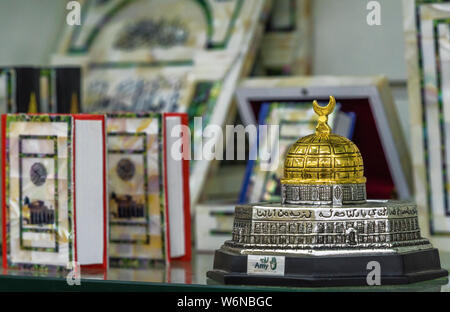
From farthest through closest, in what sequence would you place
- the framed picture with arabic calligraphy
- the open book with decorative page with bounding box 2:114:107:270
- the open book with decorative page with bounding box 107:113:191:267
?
the framed picture with arabic calligraphy < the open book with decorative page with bounding box 107:113:191:267 < the open book with decorative page with bounding box 2:114:107:270

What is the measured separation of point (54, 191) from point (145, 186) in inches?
8.1


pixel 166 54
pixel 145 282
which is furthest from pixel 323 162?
pixel 166 54

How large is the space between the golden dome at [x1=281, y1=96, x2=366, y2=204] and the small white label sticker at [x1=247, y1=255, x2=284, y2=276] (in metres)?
0.11

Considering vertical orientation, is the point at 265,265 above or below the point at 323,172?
below

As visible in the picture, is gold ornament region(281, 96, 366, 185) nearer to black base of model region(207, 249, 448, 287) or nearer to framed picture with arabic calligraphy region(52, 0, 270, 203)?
black base of model region(207, 249, 448, 287)

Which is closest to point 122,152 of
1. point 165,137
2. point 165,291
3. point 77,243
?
point 165,137

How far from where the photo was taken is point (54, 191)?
2201 millimetres

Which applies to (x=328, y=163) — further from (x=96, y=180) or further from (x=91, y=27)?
(x=91, y=27)

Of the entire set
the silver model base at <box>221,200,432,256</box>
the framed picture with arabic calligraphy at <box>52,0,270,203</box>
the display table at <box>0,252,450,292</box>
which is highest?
the framed picture with arabic calligraphy at <box>52,0,270,203</box>

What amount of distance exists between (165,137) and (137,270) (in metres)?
0.28

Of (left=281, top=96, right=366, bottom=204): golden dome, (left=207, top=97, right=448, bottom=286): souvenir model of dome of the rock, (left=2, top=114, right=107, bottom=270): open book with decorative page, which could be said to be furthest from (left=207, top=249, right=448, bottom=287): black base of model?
(left=2, top=114, right=107, bottom=270): open book with decorative page

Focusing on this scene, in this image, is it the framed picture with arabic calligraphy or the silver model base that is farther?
the framed picture with arabic calligraphy

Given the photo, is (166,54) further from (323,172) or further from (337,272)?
(337,272)

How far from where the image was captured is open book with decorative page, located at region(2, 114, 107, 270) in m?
2.19
